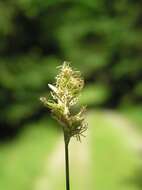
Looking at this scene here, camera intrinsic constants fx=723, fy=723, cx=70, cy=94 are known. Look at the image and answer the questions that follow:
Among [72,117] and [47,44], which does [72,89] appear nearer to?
[72,117]

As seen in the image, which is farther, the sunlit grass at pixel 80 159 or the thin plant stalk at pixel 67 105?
the sunlit grass at pixel 80 159

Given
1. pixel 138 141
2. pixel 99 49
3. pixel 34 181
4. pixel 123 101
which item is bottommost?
pixel 34 181

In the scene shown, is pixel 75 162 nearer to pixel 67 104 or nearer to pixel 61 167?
pixel 61 167

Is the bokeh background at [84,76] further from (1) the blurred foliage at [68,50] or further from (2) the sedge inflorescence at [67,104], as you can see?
(2) the sedge inflorescence at [67,104]

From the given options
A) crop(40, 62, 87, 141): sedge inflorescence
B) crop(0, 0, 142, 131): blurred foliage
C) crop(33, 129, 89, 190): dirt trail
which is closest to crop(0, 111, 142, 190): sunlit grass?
crop(33, 129, 89, 190): dirt trail

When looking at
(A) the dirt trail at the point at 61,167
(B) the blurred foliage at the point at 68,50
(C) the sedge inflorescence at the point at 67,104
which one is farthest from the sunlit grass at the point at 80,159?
(C) the sedge inflorescence at the point at 67,104

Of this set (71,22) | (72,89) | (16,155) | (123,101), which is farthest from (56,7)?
(72,89)
